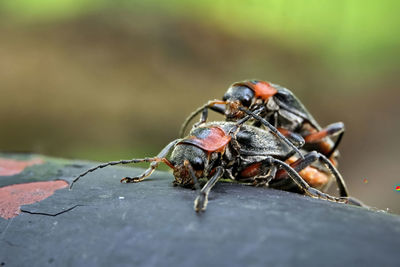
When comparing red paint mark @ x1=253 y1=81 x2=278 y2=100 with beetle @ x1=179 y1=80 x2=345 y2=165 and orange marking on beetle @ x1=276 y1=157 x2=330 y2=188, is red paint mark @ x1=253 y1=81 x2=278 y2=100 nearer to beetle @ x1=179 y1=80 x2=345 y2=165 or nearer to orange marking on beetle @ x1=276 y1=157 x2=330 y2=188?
beetle @ x1=179 y1=80 x2=345 y2=165

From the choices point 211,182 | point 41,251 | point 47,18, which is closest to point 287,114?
point 211,182

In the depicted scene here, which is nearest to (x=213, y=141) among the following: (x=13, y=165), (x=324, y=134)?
(x=324, y=134)

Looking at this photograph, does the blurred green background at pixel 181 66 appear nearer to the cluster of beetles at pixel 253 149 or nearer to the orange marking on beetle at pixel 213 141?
the cluster of beetles at pixel 253 149

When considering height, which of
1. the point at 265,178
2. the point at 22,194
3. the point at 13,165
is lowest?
the point at 13,165

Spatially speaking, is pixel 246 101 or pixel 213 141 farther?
pixel 246 101

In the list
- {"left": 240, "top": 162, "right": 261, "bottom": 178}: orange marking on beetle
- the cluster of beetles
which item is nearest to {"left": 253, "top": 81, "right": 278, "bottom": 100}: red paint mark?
the cluster of beetles

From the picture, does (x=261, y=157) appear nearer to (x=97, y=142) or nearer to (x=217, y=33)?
(x=97, y=142)

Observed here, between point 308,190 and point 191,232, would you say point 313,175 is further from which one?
point 191,232
